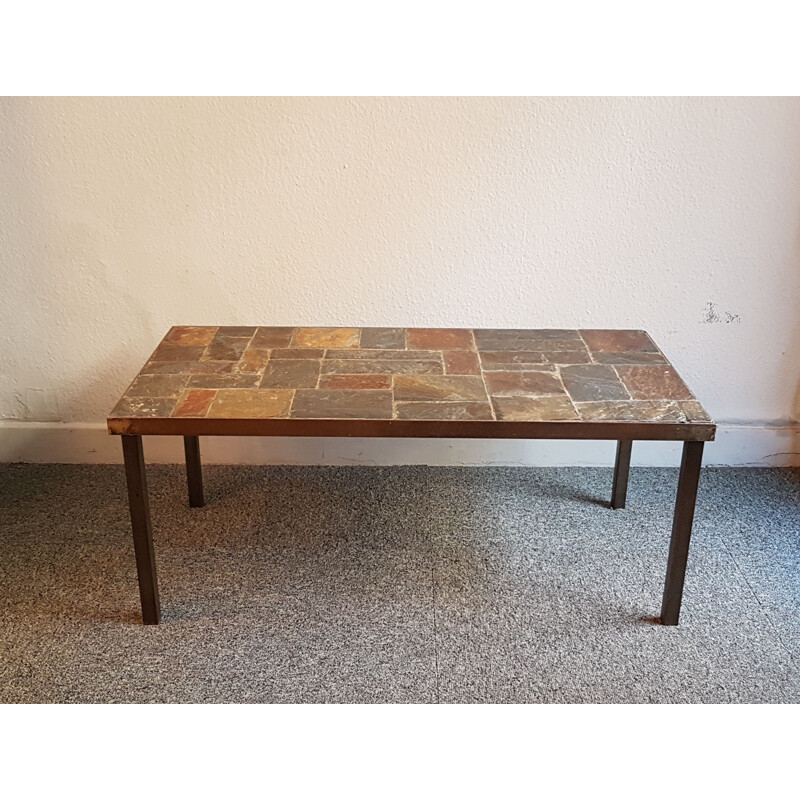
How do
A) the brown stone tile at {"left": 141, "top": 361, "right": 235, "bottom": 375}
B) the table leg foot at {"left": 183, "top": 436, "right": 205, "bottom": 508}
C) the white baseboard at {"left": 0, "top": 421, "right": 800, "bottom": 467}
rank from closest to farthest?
the brown stone tile at {"left": 141, "top": 361, "right": 235, "bottom": 375}, the table leg foot at {"left": 183, "top": 436, "right": 205, "bottom": 508}, the white baseboard at {"left": 0, "top": 421, "right": 800, "bottom": 467}

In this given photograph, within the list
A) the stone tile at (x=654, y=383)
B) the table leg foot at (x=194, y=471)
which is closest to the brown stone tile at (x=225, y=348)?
the table leg foot at (x=194, y=471)

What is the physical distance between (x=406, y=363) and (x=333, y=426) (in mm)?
378

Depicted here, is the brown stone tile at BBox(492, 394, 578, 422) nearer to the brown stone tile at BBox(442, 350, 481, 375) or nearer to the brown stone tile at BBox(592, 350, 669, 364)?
the brown stone tile at BBox(442, 350, 481, 375)

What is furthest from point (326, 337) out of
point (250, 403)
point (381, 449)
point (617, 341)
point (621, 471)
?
point (621, 471)

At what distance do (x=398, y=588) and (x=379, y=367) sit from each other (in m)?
0.59

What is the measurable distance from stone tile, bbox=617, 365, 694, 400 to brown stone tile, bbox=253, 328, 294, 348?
2.99 ft

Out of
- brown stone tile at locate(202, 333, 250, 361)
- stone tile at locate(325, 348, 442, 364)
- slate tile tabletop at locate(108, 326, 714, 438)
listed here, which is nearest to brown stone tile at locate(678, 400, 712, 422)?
slate tile tabletop at locate(108, 326, 714, 438)

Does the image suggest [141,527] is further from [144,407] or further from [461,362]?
[461,362]

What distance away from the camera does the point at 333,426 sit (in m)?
1.94

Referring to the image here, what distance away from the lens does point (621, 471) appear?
2.58 meters

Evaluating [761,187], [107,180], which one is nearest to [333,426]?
[107,180]

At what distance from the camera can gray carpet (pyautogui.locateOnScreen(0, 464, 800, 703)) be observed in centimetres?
194

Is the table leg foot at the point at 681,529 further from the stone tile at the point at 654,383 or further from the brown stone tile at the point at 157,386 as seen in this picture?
the brown stone tile at the point at 157,386

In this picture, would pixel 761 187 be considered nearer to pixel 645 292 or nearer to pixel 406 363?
pixel 645 292
